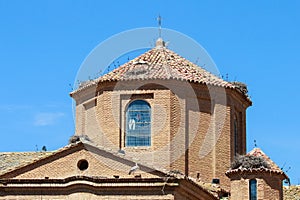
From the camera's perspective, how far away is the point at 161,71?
1356 inches

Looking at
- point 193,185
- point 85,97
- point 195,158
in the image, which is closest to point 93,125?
point 85,97

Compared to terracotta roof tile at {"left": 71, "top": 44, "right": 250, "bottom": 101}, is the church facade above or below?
below

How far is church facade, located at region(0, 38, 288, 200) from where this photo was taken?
30.0 metres

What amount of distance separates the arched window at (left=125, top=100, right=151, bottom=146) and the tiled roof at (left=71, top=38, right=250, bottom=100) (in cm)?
111

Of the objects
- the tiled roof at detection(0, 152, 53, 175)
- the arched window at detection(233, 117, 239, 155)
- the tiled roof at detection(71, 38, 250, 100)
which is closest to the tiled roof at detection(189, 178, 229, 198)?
the arched window at detection(233, 117, 239, 155)

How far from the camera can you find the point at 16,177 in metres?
30.4

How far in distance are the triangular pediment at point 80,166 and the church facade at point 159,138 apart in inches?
1.3

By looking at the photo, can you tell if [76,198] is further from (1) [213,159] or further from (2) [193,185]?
(1) [213,159]

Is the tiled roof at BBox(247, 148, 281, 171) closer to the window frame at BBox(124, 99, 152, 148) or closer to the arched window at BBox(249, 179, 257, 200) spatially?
the arched window at BBox(249, 179, 257, 200)

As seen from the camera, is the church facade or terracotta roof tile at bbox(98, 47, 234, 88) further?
terracotta roof tile at bbox(98, 47, 234, 88)

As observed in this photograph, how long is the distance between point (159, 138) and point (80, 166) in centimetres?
458

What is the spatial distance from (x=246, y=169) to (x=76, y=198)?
20.8 feet

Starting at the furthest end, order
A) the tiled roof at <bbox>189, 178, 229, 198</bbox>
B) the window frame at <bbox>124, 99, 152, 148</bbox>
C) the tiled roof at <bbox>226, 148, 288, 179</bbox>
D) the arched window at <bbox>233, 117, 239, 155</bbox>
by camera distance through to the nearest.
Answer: the arched window at <bbox>233, 117, 239, 155</bbox>, the window frame at <bbox>124, 99, 152, 148</bbox>, the tiled roof at <bbox>189, 178, 229, 198</bbox>, the tiled roof at <bbox>226, 148, 288, 179</bbox>

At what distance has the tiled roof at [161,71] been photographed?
1350 inches
